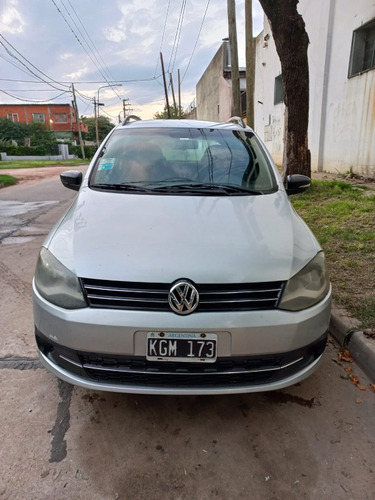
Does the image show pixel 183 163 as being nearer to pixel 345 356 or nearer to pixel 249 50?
pixel 345 356

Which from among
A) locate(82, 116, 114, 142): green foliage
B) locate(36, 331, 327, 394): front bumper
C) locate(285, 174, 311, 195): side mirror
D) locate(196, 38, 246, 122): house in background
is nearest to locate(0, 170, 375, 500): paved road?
locate(36, 331, 327, 394): front bumper

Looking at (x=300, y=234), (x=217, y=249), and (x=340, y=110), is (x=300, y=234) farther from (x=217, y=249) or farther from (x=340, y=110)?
(x=340, y=110)

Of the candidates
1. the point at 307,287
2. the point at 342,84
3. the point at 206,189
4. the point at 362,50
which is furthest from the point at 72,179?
the point at 342,84

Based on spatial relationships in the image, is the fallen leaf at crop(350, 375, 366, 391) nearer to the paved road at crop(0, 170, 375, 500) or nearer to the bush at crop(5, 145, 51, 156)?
the paved road at crop(0, 170, 375, 500)

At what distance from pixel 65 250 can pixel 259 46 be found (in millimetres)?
17289

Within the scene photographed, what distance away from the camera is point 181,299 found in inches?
65.3

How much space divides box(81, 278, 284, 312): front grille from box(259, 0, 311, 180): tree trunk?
5838mm

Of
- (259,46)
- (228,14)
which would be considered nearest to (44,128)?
(259,46)

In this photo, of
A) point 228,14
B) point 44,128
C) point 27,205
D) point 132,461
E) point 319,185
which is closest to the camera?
point 132,461

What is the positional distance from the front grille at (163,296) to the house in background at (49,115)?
61876 millimetres

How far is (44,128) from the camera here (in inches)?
2053

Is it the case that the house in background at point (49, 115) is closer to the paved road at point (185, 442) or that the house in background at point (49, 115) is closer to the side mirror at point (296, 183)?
the side mirror at point (296, 183)

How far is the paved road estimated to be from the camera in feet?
5.20

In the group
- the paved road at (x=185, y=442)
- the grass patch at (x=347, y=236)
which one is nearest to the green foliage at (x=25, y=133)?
the grass patch at (x=347, y=236)
